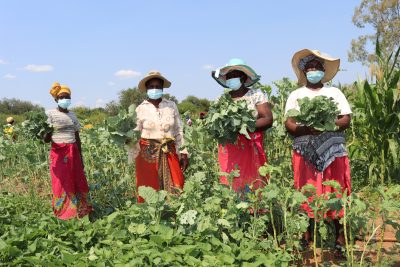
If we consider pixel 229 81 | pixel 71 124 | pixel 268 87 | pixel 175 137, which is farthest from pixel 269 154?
pixel 71 124

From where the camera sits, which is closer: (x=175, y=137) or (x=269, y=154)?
(x=175, y=137)

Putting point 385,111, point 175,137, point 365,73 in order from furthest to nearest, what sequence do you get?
1. point 365,73
2. point 385,111
3. point 175,137

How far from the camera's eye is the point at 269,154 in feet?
15.5

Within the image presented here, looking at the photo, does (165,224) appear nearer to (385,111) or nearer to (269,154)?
(269,154)

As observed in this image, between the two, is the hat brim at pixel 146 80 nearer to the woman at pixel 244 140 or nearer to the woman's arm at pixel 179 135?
the woman's arm at pixel 179 135

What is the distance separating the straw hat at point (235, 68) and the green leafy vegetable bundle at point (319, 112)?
24.5 inches

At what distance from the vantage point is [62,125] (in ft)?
14.1

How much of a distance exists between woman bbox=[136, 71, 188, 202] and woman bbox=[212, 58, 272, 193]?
2.02ft

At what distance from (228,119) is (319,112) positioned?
0.67m

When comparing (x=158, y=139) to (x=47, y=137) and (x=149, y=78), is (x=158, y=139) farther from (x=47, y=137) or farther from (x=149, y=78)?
(x=47, y=137)

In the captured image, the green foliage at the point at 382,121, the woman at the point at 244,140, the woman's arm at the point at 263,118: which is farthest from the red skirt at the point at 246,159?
the green foliage at the point at 382,121

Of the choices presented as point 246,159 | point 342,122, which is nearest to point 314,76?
point 342,122

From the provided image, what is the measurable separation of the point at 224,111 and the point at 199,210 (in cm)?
76

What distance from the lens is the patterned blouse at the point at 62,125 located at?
4.27 meters
